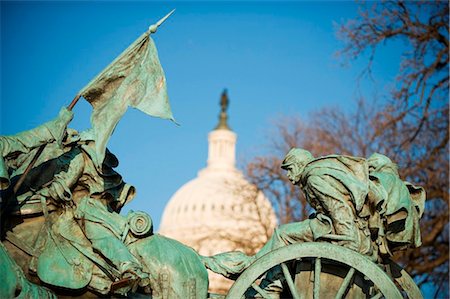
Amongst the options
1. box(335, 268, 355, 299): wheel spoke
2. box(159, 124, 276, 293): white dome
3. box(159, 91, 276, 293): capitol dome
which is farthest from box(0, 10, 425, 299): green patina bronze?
box(159, 124, 276, 293): white dome

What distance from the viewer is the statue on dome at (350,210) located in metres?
7.32

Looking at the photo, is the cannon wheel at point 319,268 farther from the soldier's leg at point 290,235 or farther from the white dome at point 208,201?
the white dome at point 208,201

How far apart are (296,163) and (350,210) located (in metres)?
0.67

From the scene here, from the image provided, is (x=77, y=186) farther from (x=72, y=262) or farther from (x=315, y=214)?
(x=315, y=214)

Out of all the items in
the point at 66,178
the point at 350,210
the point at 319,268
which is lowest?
the point at 319,268

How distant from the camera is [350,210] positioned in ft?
→ 24.0

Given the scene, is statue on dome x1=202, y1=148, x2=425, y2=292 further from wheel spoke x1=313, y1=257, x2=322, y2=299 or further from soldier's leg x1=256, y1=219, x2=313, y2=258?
wheel spoke x1=313, y1=257, x2=322, y2=299

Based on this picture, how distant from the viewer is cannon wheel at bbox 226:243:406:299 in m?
6.84

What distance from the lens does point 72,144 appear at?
7656 mm

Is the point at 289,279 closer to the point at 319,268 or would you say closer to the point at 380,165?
the point at 319,268

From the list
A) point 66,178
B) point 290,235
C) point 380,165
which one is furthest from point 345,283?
point 66,178

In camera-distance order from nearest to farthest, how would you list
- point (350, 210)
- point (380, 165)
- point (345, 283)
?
point (345, 283)
point (350, 210)
point (380, 165)

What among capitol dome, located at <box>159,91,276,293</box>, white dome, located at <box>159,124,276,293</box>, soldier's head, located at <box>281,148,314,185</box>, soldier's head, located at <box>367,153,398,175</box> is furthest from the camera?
white dome, located at <box>159,124,276,293</box>

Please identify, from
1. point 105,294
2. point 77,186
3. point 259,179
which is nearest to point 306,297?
point 105,294
